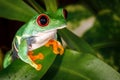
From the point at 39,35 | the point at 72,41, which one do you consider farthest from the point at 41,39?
the point at 72,41

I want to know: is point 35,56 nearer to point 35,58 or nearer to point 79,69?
point 35,58

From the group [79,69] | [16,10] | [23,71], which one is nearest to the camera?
[23,71]

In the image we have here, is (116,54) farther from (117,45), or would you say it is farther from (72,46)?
(72,46)

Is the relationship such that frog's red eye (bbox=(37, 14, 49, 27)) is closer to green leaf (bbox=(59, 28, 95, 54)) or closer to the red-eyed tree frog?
the red-eyed tree frog

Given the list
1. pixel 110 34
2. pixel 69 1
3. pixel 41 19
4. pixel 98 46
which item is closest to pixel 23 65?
pixel 41 19

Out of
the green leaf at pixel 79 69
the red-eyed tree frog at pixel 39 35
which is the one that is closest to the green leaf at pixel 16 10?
the red-eyed tree frog at pixel 39 35

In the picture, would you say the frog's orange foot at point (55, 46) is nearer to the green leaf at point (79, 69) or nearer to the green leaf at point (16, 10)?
the green leaf at point (79, 69)
